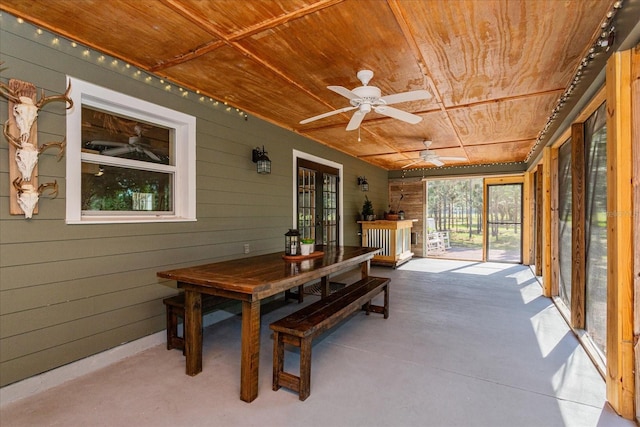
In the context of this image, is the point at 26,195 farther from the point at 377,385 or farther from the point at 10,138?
the point at 377,385

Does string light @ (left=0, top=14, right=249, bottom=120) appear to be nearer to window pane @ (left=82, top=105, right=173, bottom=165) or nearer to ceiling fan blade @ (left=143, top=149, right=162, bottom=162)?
window pane @ (left=82, top=105, right=173, bottom=165)

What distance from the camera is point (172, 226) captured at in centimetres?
309

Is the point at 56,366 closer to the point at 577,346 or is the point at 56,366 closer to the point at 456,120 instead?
the point at 577,346

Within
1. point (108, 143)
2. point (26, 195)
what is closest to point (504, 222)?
point (108, 143)

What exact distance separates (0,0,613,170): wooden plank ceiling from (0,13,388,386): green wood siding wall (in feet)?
0.71

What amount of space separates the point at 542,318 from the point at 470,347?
1.47 metres

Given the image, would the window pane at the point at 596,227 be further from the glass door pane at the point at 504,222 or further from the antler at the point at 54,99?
the glass door pane at the point at 504,222

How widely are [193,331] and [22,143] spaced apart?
1756 mm

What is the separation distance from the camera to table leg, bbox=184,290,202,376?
2.40 m

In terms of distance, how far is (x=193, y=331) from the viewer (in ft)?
7.96

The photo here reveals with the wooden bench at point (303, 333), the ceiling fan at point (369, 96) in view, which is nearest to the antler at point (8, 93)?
the ceiling fan at point (369, 96)

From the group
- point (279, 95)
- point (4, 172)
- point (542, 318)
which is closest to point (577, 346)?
point (542, 318)

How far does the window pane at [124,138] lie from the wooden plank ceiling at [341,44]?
20.6 inches

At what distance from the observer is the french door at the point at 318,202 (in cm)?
528
